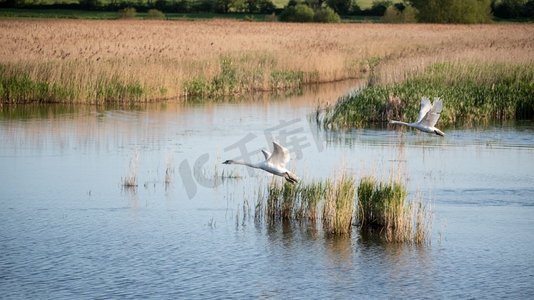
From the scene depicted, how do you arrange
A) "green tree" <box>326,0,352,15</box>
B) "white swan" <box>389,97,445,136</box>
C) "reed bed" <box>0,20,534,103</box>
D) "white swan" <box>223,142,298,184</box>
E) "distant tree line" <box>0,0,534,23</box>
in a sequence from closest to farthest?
"white swan" <box>223,142,298,184</box>, "white swan" <box>389,97,445,136</box>, "reed bed" <box>0,20,534,103</box>, "distant tree line" <box>0,0,534,23</box>, "green tree" <box>326,0,352,15</box>

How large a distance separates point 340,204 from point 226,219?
1.71m

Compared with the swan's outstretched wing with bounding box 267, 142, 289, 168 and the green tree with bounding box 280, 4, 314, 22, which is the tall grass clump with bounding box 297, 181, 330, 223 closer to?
the swan's outstretched wing with bounding box 267, 142, 289, 168

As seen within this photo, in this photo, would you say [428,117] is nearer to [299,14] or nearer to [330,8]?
[299,14]

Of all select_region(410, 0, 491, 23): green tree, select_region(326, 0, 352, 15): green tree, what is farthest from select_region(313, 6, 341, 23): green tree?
select_region(326, 0, 352, 15): green tree

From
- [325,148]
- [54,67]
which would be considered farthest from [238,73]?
[325,148]

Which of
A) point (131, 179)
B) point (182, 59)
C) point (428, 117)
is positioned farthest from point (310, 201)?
point (182, 59)

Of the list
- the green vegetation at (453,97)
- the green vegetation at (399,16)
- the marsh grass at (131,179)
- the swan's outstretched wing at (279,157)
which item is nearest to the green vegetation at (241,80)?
the green vegetation at (453,97)

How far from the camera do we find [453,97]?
23.2m

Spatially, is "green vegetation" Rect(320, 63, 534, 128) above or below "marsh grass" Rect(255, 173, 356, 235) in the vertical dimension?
above

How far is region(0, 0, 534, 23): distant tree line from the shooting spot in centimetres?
6319

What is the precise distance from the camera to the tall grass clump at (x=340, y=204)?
12.2 meters

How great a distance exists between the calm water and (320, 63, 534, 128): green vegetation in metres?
0.96

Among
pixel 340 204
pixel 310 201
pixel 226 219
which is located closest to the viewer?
pixel 340 204

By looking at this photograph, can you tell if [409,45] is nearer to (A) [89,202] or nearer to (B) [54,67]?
(B) [54,67]
